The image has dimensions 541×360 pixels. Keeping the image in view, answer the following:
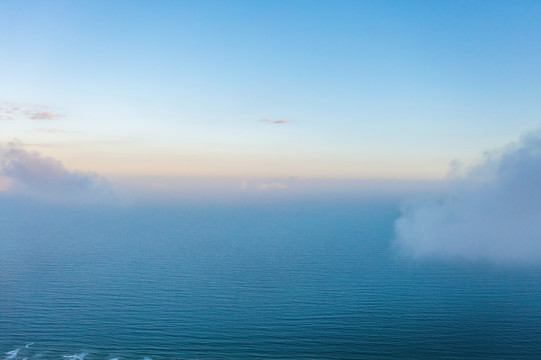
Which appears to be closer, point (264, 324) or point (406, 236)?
point (264, 324)

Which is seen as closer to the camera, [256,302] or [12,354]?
[12,354]

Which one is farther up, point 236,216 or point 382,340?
point 236,216

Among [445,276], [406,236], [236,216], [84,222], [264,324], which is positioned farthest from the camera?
[236,216]

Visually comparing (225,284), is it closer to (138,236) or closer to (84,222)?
(138,236)

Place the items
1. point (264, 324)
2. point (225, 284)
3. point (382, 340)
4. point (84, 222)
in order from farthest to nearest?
point (84, 222), point (225, 284), point (264, 324), point (382, 340)

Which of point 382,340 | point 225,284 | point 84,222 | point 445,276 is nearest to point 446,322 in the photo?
point 382,340

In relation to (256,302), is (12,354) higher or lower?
lower

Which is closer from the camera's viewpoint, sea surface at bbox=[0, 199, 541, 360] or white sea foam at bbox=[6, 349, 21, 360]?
white sea foam at bbox=[6, 349, 21, 360]

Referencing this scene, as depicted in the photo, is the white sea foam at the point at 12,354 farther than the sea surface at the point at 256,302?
No
